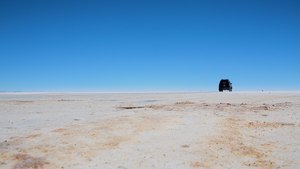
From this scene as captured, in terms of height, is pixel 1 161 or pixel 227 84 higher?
pixel 227 84

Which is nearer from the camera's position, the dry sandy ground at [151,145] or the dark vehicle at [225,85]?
→ the dry sandy ground at [151,145]

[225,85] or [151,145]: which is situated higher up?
[225,85]

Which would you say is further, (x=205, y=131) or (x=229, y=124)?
(x=229, y=124)

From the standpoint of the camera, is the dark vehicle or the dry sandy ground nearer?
the dry sandy ground

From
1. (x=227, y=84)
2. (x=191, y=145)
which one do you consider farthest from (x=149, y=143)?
(x=227, y=84)

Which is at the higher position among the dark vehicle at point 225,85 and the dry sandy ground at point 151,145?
the dark vehicle at point 225,85

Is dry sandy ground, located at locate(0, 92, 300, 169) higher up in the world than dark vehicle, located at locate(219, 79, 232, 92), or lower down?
lower down

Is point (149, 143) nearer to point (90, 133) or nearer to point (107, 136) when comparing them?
point (107, 136)

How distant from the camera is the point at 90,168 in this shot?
958 cm

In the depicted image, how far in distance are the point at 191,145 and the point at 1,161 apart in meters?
6.12

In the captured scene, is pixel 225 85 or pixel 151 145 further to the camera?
pixel 225 85

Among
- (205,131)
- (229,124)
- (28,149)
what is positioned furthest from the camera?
(229,124)

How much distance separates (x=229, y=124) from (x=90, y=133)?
701 cm

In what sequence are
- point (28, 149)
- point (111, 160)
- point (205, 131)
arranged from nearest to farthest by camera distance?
point (111, 160)
point (28, 149)
point (205, 131)
